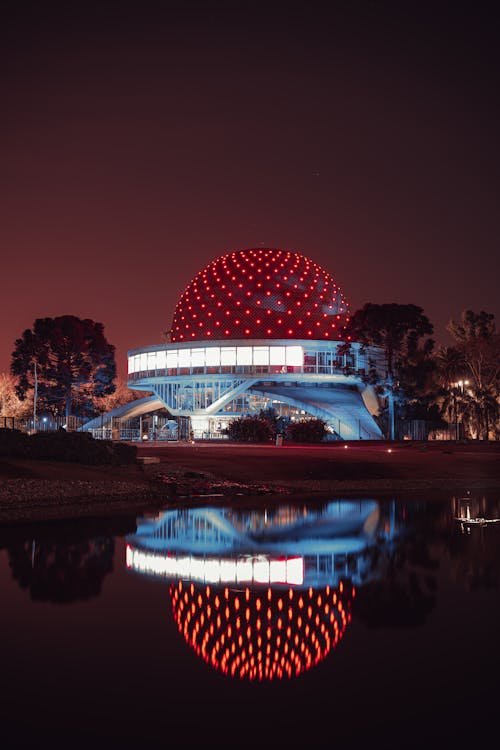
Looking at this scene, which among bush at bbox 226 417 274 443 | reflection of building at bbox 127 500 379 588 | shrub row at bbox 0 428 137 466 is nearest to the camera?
reflection of building at bbox 127 500 379 588

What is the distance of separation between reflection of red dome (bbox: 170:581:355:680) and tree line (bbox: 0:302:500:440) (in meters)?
44.8

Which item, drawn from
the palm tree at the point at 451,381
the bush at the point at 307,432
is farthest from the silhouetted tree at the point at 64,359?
the palm tree at the point at 451,381

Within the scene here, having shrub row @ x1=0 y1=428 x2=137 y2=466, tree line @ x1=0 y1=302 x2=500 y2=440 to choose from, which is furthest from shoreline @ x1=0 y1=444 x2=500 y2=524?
tree line @ x1=0 y1=302 x2=500 y2=440

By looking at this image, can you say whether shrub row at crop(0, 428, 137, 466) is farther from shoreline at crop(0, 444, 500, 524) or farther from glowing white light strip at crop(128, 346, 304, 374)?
glowing white light strip at crop(128, 346, 304, 374)

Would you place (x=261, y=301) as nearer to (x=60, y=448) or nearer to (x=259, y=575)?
(x=60, y=448)

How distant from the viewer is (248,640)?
9445 mm

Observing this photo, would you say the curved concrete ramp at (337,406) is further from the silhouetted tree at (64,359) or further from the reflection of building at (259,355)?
the silhouetted tree at (64,359)

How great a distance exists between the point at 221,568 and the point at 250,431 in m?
37.4

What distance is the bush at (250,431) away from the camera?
5134 cm

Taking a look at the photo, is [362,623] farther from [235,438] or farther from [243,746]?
[235,438]

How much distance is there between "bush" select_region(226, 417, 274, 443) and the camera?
51344 mm

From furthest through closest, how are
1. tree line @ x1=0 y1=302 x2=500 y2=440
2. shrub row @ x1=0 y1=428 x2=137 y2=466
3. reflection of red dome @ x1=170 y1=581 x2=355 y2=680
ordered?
1. tree line @ x1=0 y1=302 x2=500 y2=440
2. shrub row @ x1=0 y1=428 x2=137 y2=466
3. reflection of red dome @ x1=170 y1=581 x2=355 y2=680

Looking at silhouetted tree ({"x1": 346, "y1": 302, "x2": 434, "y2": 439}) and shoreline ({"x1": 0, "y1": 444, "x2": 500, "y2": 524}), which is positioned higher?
silhouetted tree ({"x1": 346, "y1": 302, "x2": 434, "y2": 439})

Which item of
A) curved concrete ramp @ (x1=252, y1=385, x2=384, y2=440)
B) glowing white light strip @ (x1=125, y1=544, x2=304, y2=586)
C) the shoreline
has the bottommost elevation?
glowing white light strip @ (x1=125, y1=544, x2=304, y2=586)
